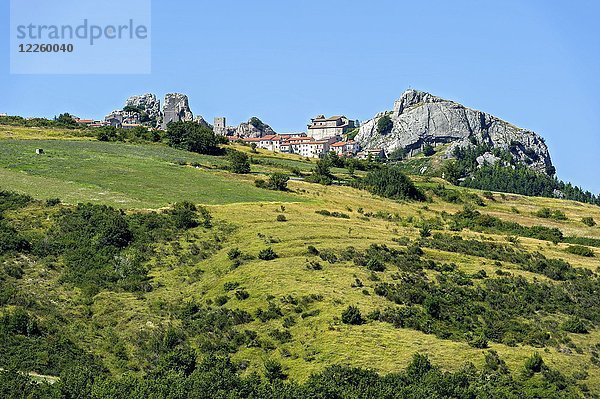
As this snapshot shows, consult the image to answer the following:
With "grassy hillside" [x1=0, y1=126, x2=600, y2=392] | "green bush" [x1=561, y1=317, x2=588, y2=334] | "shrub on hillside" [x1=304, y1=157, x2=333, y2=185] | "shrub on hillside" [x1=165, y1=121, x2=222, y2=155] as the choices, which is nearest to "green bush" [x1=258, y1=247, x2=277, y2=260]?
"grassy hillside" [x1=0, y1=126, x2=600, y2=392]

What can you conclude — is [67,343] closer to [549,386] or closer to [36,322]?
[36,322]

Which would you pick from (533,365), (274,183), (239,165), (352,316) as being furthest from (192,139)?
(533,365)

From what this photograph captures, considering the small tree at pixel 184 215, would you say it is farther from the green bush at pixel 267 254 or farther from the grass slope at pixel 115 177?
the green bush at pixel 267 254

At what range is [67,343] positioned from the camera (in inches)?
2783

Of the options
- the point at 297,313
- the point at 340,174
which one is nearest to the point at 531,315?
the point at 297,313

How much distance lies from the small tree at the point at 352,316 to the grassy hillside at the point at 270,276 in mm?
708

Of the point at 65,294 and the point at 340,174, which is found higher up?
the point at 340,174

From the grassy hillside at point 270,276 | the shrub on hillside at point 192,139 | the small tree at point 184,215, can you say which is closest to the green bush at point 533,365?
the grassy hillside at point 270,276

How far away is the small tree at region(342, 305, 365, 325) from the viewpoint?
71875mm

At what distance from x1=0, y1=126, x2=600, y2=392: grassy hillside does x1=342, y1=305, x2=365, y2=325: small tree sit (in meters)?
0.71

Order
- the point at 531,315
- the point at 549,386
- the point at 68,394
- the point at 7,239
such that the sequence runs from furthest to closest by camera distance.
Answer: the point at 7,239 < the point at 531,315 < the point at 549,386 < the point at 68,394

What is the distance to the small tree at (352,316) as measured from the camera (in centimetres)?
7188

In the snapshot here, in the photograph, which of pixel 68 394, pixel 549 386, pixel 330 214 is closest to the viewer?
pixel 68 394

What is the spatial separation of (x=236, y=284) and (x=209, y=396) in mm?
22683
